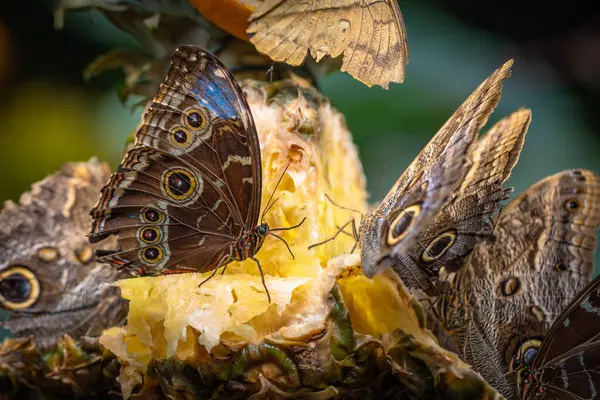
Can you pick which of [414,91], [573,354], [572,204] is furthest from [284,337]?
[414,91]

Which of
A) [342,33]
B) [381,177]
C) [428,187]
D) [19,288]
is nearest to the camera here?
[428,187]

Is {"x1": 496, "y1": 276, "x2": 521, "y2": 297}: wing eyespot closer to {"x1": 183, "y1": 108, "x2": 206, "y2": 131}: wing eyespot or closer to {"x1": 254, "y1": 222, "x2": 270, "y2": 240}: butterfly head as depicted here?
{"x1": 254, "y1": 222, "x2": 270, "y2": 240}: butterfly head

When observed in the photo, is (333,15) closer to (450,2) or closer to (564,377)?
(564,377)

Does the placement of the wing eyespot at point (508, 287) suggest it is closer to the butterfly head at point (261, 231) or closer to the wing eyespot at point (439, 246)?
the wing eyespot at point (439, 246)

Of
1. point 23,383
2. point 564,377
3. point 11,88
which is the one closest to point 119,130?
point 11,88

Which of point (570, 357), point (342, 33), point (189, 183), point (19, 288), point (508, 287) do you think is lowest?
point (570, 357)

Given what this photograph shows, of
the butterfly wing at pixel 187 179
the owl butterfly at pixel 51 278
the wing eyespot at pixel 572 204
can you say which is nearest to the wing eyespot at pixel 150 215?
the butterfly wing at pixel 187 179

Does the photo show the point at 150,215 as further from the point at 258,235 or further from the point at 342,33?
the point at 342,33
